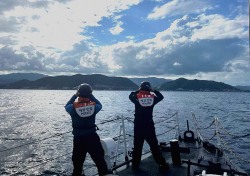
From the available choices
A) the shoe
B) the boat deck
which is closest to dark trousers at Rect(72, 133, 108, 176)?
the boat deck

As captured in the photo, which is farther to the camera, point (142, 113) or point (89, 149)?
point (142, 113)

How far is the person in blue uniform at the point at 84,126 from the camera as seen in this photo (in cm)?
670

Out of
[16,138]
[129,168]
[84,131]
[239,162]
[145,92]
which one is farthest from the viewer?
[16,138]

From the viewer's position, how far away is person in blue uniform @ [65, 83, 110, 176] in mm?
6703

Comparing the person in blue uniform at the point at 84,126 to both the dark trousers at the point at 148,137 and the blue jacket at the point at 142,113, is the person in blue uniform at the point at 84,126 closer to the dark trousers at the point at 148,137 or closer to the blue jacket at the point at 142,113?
the blue jacket at the point at 142,113

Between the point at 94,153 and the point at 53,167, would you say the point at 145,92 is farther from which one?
the point at 53,167

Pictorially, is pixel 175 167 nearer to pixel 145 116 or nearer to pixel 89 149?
pixel 145 116

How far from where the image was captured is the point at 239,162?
1864cm

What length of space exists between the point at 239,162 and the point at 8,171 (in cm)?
1455

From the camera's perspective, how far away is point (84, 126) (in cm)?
673

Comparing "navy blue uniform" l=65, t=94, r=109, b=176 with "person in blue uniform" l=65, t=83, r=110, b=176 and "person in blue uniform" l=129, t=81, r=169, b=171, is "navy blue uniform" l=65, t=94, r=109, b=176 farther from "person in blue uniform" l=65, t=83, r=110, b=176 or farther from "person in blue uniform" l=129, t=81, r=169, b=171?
"person in blue uniform" l=129, t=81, r=169, b=171

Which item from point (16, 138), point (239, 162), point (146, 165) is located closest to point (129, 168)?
point (146, 165)

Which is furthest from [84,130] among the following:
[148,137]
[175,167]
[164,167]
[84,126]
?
[175,167]

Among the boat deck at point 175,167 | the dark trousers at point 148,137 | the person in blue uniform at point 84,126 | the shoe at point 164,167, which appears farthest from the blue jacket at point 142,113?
the person in blue uniform at point 84,126
